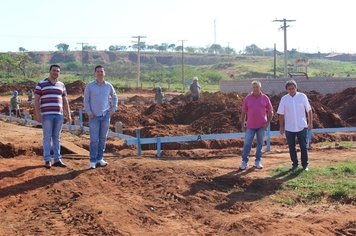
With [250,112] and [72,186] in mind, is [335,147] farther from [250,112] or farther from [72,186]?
[72,186]

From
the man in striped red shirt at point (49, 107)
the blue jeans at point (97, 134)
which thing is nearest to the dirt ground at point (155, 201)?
the blue jeans at point (97, 134)

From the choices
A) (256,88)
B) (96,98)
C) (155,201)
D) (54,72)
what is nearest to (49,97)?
(54,72)

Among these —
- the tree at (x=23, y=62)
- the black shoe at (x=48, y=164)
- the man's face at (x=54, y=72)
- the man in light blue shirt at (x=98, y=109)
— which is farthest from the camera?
the tree at (x=23, y=62)

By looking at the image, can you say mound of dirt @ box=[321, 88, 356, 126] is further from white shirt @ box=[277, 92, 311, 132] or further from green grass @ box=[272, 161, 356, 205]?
white shirt @ box=[277, 92, 311, 132]

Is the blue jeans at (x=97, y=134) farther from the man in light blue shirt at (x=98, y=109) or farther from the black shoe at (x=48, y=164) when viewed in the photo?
the black shoe at (x=48, y=164)

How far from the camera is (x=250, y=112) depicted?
948 centimetres

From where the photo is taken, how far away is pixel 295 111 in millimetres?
9461

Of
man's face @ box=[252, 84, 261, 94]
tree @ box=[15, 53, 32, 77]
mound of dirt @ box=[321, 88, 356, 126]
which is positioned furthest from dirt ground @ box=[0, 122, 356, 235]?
tree @ box=[15, 53, 32, 77]

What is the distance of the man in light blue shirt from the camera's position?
8844 mm

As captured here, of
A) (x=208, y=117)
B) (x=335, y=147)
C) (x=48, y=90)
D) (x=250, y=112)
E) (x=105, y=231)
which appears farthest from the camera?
(x=208, y=117)

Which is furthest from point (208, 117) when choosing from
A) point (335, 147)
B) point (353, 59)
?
point (353, 59)

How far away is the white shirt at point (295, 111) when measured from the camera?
9430 mm

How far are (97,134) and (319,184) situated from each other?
391 cm

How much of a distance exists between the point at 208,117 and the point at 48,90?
1146 centimetres
